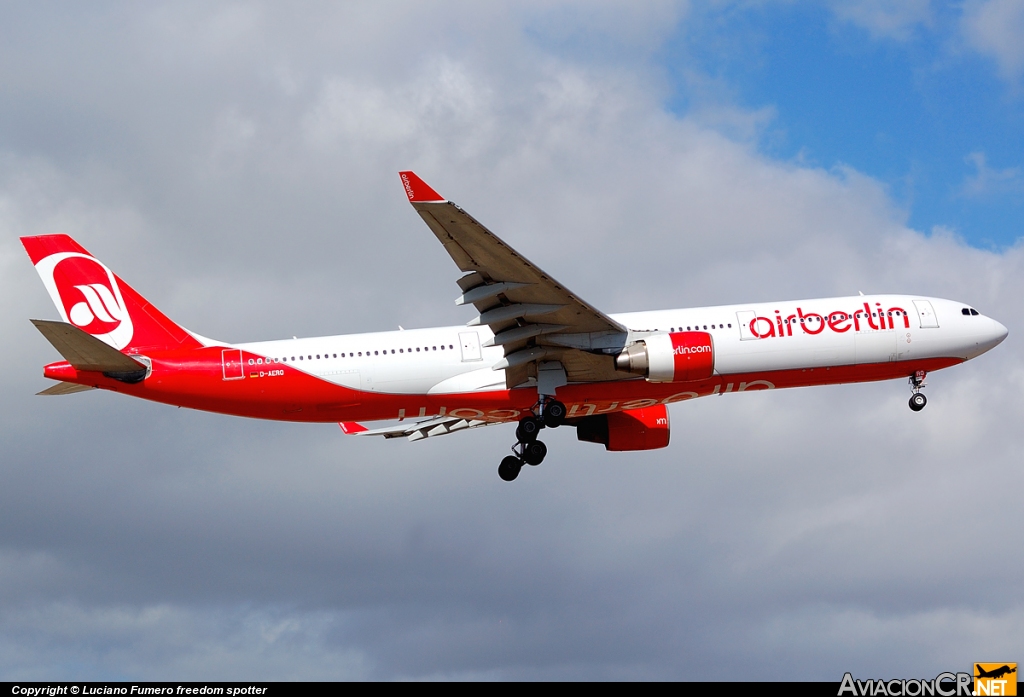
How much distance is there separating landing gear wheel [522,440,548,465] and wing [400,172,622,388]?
2.94 m

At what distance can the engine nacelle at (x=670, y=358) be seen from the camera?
4216cm

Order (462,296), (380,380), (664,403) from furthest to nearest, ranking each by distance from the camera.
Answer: (664,403) → (380,380) → (462,296)

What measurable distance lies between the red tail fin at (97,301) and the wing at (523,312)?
1072cm

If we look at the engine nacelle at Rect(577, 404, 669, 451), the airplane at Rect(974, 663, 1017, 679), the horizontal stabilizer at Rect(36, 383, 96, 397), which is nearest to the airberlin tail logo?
the horizontal stabilizer at Rect(36, 383, 96, 397)

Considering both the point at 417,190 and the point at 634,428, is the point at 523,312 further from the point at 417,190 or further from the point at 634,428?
the point at 634,428

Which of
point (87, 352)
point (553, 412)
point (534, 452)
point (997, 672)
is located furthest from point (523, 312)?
point (997, 672)

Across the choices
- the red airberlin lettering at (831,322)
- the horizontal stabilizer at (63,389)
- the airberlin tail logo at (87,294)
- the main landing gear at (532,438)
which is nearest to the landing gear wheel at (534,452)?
the main landing gear at (532,438)

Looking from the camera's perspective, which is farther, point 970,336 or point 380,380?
point 970,336

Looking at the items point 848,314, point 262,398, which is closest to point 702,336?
point 848,314

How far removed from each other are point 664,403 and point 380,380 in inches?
433

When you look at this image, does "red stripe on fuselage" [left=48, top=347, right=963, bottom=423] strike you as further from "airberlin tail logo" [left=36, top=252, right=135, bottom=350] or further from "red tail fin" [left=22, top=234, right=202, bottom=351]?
"airberlin tail logo" [left=36, top=252, right=135, bottom=350]

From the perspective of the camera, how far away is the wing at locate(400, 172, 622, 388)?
37.9m

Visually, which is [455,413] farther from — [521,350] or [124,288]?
[124,288]

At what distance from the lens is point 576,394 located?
145 ft
